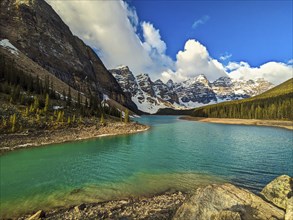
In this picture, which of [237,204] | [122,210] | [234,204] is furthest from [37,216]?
[237,204]

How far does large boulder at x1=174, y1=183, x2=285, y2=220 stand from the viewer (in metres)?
9.32

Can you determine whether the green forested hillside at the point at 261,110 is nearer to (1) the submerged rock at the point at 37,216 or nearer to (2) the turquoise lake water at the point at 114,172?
(2) the turquoise lake water at the point at 114,172

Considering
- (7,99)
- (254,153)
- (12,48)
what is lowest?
(254,153)

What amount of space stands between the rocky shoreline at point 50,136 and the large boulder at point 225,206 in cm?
3907

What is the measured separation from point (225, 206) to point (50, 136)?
48013 millimetres

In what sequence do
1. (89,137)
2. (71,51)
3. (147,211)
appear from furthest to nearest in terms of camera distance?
1. (71,51)
2. (89,137)
3. (147,211)

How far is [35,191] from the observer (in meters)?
20.5

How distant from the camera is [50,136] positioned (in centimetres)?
4962

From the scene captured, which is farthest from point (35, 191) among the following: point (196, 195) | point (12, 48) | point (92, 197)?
point (12, 48)

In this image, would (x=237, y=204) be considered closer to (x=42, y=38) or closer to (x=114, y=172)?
(x=114, y=172)

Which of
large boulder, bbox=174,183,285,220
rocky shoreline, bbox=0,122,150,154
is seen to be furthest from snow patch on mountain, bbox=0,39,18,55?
large boulder, bbox=174,183,285,220

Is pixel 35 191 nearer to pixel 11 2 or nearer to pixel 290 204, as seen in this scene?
pixel 290 204

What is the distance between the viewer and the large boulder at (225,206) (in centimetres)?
932

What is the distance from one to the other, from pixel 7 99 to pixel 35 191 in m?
50.7
